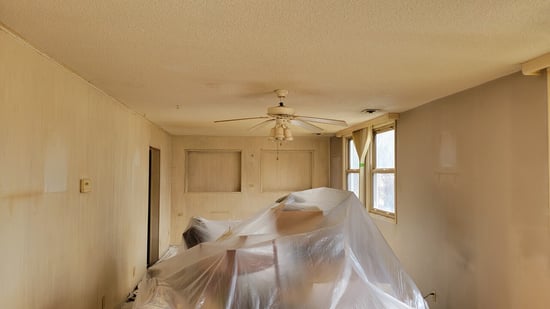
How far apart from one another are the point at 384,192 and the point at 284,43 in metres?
3.62

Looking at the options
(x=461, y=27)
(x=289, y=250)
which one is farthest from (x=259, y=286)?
(x=461, y=27)

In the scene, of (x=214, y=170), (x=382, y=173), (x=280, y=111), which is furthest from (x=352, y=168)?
(x=280, y=111)

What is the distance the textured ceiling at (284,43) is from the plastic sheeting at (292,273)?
1090mm

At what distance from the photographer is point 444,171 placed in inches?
139

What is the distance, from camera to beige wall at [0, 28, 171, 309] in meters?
1.86

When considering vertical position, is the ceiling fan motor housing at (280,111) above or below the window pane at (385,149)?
above

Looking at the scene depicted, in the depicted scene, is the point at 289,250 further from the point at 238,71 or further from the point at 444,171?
the point at 444,171

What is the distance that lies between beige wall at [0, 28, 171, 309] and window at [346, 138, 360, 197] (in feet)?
12.3

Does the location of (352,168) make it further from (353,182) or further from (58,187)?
(58,187)

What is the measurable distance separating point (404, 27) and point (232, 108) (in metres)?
2.55

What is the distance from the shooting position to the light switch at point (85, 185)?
2.74 m

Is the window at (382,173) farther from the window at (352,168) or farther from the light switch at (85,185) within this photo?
the light switch at (85,185)

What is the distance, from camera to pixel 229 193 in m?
7.23

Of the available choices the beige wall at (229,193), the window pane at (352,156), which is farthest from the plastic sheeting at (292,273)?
the beige wall at (229,193)
